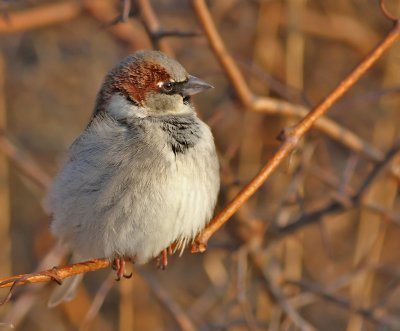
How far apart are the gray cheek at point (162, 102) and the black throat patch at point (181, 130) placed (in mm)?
62

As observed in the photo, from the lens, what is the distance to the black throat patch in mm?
2881

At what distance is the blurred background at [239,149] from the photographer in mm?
3977

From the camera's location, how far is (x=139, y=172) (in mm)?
2787

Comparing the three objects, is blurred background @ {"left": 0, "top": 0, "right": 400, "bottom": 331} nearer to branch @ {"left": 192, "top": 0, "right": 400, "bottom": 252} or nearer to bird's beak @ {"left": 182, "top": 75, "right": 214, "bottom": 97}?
bird's beak @ {"left": 182, "top": 75, "right": 214, "bottom": 97}

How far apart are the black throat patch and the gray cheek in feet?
0.20

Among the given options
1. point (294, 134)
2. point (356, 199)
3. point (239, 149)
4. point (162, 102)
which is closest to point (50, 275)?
point (294, 134)

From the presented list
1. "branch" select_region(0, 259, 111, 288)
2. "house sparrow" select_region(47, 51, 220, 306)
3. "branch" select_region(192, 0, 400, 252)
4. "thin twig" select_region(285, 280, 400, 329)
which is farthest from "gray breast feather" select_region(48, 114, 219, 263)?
"thin twig" select_region(285, 280, 400, 329)

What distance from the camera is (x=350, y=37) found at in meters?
5.42

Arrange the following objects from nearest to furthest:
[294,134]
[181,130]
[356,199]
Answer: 1. [294,134]
2. [181,130]
3. [356,199]

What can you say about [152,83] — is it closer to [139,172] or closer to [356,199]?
[139,172]

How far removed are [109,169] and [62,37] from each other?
3.13m

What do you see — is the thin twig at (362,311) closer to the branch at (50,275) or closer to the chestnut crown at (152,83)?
the chestnut crown at (152,83)

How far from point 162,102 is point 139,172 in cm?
41

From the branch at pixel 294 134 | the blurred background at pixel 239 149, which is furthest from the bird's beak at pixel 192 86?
the branch at pixel 294 134
